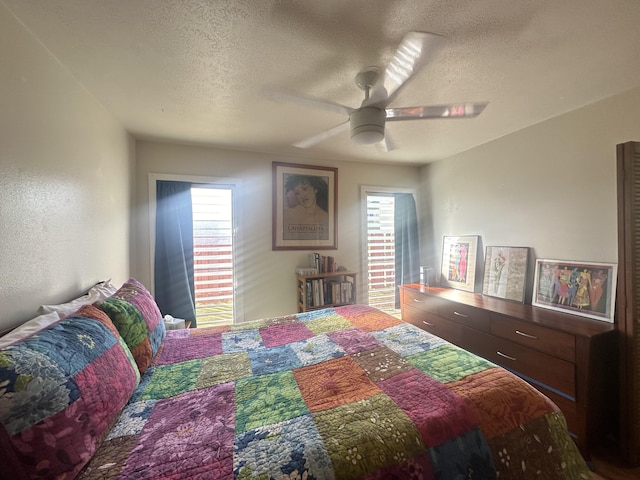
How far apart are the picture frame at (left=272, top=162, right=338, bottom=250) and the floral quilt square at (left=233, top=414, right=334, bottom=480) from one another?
2345 mm

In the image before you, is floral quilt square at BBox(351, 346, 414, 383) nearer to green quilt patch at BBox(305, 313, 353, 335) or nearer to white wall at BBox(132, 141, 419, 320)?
green quilt patch at BBox(305, 313, 353, 335)

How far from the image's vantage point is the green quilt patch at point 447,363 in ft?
4.09

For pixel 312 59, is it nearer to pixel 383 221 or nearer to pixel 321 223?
pixel 321 223

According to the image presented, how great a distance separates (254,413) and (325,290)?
2.16 m

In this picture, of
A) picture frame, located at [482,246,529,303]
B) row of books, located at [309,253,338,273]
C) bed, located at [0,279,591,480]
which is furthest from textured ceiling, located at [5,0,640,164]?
row of books, located at [309,253,338,273]

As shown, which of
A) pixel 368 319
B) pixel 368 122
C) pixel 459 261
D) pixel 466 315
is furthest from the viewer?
pixel 459 261

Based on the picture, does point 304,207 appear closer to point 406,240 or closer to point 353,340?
point 406,240

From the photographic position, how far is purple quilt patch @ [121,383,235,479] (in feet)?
2.54

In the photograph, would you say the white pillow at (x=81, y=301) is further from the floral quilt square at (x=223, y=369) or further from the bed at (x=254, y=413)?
the floral quilt square at (x=223, y=369)

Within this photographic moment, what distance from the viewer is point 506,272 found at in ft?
8.62

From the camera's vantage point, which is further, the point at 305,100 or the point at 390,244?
the point at 390,244

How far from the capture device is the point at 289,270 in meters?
3.22

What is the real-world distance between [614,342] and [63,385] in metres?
2.89

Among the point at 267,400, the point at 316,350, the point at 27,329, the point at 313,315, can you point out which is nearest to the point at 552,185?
the point at 313,315
